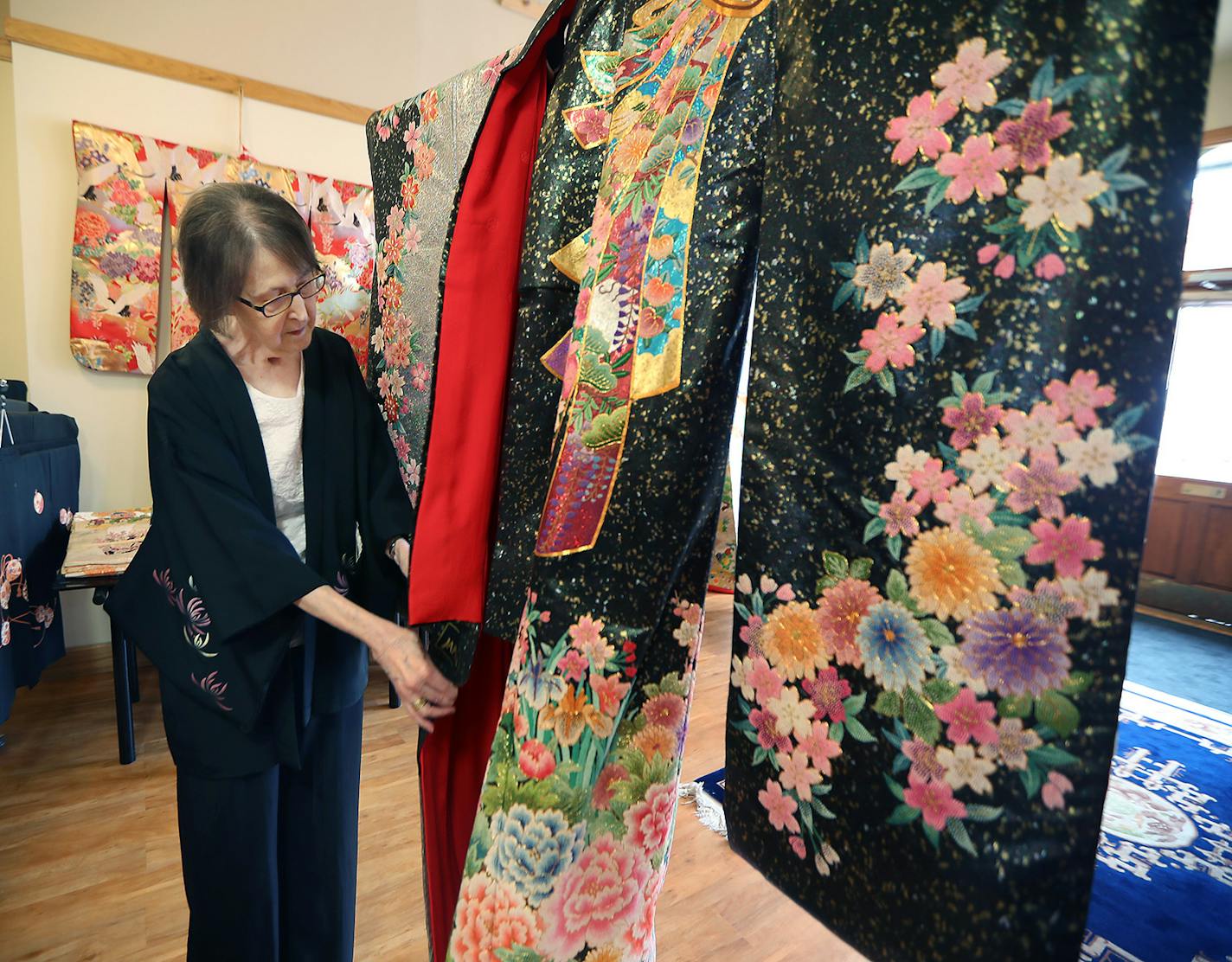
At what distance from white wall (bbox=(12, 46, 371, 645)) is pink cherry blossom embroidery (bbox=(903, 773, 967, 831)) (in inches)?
122

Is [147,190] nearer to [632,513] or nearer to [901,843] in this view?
[632,513]

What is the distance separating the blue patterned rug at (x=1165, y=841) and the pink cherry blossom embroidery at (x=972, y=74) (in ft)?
4.64

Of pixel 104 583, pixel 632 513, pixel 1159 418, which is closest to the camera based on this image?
pixel 1159 418

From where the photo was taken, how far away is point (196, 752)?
0.95m

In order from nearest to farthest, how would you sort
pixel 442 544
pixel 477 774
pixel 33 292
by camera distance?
pixel 442 544 < pixel 477 774 < pixel 33 292

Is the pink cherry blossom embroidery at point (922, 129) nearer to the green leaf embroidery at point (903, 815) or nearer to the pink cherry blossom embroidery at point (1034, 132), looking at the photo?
the pink cherry blossom embroidery at point (1034, 132)

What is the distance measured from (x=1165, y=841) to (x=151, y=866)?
281 centimetres

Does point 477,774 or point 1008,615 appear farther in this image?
point 477,774

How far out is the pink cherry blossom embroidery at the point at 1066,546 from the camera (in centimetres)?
32

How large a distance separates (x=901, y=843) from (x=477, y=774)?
0.54m

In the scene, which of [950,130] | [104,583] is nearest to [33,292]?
[104,583]

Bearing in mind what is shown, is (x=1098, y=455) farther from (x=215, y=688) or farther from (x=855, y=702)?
(x=215, y=688)

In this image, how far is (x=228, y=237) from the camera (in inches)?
34.0

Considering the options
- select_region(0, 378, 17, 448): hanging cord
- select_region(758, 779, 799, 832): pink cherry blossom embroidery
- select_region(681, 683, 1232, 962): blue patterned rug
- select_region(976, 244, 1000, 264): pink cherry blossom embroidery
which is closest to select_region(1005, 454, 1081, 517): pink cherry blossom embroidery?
select_region(976, 244, 1000, 264): pink cherry blossom embroidery
